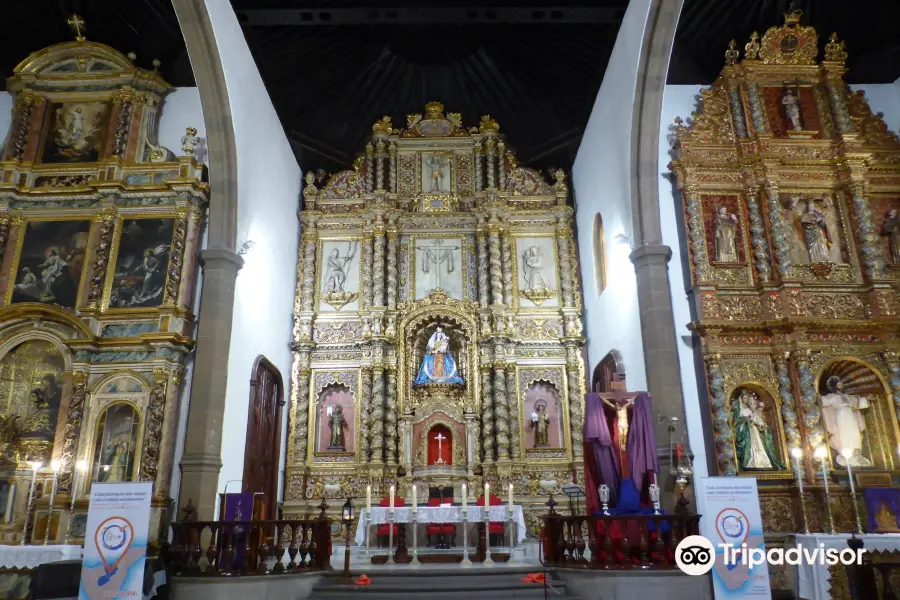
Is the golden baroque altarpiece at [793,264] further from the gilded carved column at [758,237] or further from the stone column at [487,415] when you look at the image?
the stone column at [487,415]

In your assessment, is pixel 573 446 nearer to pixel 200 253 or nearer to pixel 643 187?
pixel 643 187

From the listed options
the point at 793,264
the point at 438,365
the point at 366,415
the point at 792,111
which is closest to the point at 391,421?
the point at 366,415

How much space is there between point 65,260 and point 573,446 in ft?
33.5

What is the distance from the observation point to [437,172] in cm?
1709

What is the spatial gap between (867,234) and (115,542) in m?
12.3

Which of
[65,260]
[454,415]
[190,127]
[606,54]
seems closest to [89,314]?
[65,260]

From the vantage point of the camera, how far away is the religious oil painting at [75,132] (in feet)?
41.0

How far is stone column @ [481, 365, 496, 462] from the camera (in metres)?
14.7

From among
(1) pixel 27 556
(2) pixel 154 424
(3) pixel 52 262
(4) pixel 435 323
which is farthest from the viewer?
(4) pixel 435 323

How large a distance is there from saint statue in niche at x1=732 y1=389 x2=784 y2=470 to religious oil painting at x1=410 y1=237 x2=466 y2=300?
6.76m

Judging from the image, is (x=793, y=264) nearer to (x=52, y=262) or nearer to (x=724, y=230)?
(x=724, y=230)

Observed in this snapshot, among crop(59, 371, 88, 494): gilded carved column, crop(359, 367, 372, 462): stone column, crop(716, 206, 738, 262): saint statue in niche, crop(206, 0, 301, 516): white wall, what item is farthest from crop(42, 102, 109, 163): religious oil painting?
crop(716, 206, 738, 262): saint statue in niche

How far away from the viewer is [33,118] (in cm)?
1263

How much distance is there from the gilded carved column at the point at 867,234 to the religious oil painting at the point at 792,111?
1.30m
